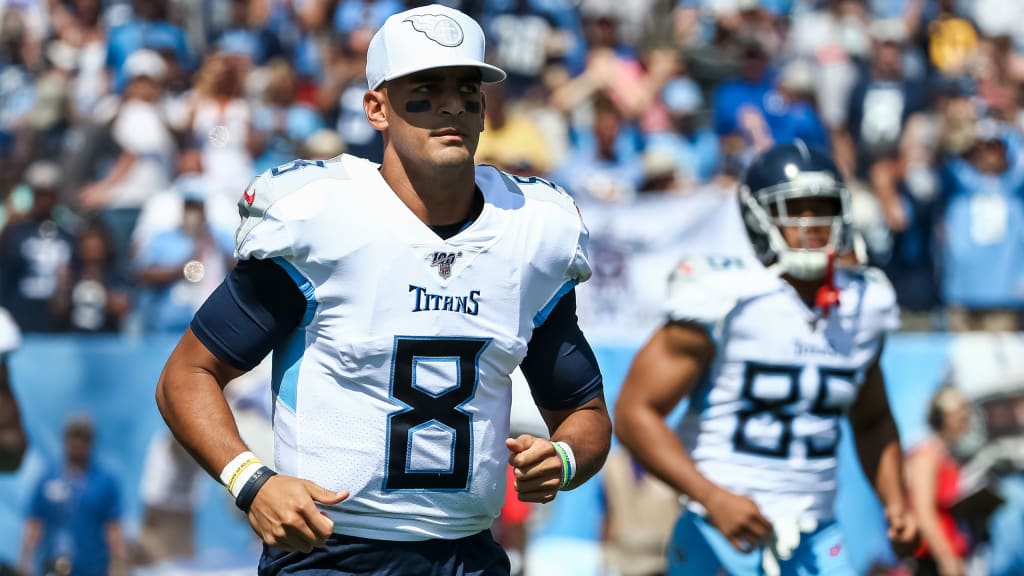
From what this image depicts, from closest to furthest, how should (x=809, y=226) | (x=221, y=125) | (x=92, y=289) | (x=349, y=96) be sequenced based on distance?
(x=809, y=226) < (x=92, y=289) < (x=221, y=125) < (x=349, y=96)

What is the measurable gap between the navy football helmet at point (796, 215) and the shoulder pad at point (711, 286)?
0.09m

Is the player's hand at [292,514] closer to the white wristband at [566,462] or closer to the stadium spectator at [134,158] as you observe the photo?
the white wristband at [566,462]

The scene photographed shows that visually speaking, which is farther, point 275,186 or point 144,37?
point 144,37

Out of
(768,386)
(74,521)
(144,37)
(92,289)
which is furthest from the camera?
(144,37)

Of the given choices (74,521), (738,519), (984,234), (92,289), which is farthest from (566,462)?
(984,234)

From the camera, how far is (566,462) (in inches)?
131

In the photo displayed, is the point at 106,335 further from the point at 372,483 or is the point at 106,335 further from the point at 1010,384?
the point at 372,483

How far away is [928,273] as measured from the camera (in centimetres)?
971

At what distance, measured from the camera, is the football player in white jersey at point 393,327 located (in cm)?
329

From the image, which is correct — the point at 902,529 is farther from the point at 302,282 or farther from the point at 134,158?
the point at 134,158

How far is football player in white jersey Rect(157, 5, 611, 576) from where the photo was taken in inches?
130

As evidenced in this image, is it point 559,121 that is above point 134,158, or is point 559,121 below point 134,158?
above

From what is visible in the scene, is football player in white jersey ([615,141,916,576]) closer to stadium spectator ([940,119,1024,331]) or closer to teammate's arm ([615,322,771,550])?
teammate's arm ([615,322,771,550])

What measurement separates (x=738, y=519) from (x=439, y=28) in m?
1.90
